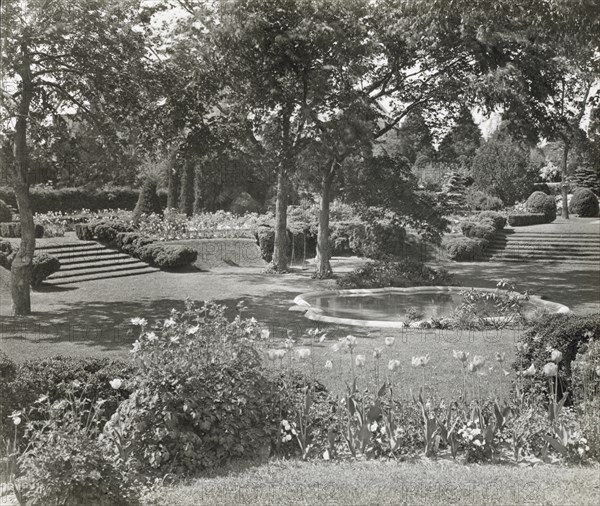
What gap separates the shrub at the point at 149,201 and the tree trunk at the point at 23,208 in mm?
3917

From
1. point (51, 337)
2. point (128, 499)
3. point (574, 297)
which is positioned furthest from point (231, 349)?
point (574, 297)

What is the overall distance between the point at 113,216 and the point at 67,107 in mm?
2149

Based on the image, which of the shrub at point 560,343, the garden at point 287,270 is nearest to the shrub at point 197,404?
the garden at point 287,270

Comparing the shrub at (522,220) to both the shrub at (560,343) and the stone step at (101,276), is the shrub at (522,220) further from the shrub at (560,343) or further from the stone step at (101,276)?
the shrub at (560,343)

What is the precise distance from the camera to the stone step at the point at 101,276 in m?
9.90

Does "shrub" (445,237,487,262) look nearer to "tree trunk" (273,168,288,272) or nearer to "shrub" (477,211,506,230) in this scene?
"shrub" (477,211,506,230)

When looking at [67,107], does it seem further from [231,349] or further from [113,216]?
[231,349]

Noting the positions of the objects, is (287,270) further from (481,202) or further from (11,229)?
(481,202)

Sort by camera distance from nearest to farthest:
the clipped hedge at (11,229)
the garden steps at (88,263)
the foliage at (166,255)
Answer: the clipped hedge at (11,229)
the garden steps at (88,263)
the foliage at (166,255)

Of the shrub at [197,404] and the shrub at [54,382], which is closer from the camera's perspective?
the shrub at [197,404]

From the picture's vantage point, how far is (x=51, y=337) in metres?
8.53

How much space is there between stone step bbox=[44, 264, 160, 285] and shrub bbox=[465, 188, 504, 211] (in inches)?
743

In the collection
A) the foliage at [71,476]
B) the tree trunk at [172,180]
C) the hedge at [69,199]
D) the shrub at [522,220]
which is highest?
A: the tree trunk at [172,180]

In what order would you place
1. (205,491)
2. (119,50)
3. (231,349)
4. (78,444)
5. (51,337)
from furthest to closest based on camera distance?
(119,50) < (51,337) < (231,349) < (205,491) < (78,444)
